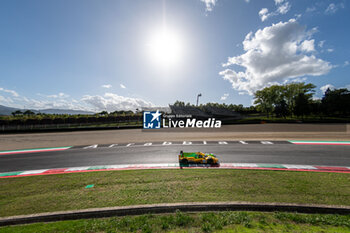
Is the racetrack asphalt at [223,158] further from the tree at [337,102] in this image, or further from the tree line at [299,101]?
the tree at [337,102]

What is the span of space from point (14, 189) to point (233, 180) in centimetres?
1094

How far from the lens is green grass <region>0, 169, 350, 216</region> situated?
202 inches

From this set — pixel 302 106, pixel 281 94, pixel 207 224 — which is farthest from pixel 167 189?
pixel 281 94

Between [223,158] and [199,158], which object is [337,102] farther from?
[199,158]

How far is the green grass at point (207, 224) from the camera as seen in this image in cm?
398

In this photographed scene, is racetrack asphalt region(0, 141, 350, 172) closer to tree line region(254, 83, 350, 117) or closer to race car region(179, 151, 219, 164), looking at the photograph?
race car region(179, 151, 219, 164)

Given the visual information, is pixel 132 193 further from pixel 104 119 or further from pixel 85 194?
pixel 104 119

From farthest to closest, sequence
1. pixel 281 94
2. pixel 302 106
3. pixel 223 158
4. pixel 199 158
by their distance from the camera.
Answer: pixel 281 94
pixel 302 106
pixel 223 158
pixel 199 158

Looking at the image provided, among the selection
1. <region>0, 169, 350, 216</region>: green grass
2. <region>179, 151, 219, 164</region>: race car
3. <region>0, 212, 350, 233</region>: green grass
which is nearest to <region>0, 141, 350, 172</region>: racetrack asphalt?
<region>179, 151, 219, 164</region>: race car

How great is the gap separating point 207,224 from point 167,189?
2252 millimetres

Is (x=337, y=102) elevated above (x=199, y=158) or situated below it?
above

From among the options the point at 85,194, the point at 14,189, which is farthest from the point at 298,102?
the point at 14,189

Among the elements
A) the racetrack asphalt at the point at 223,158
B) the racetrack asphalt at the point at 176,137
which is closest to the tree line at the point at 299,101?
the racetrack asphalt at the point at 176,137

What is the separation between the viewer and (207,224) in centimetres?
412
